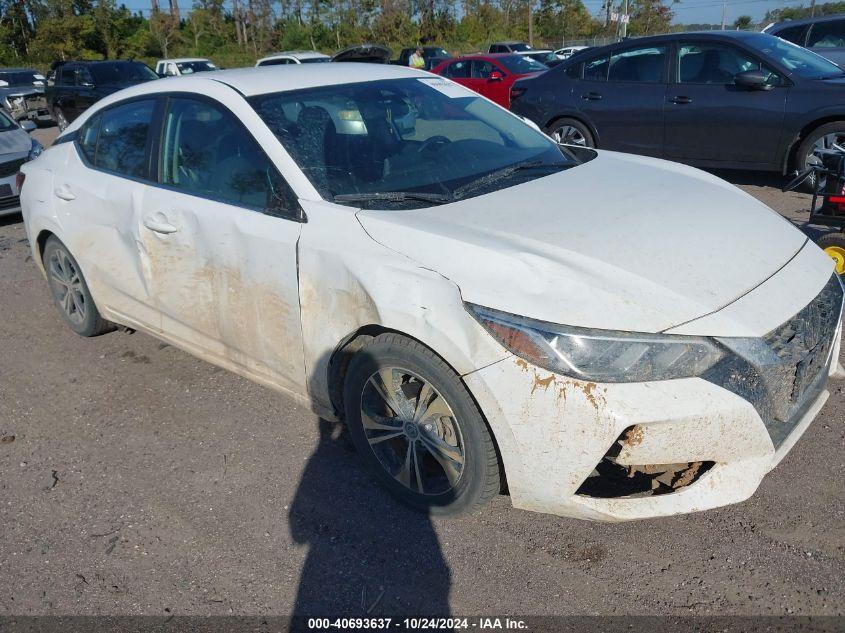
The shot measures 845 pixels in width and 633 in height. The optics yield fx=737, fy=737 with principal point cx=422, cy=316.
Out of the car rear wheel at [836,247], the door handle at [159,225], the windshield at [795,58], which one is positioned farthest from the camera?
the windshield at [795,58]

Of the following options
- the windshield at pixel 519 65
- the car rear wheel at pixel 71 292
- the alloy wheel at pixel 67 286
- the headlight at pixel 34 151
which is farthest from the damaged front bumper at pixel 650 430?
the windshield at pixel 519 65

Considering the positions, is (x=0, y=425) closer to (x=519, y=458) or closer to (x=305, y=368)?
(x=305, y=368)

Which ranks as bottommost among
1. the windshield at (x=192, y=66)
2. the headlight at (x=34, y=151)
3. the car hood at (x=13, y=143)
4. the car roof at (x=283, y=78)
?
the windshield at (x=192, y=66)

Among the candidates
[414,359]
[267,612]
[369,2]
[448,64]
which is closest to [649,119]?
[414,359]

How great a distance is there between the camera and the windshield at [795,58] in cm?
759

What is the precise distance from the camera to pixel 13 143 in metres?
9.22

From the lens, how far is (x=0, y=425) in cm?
401

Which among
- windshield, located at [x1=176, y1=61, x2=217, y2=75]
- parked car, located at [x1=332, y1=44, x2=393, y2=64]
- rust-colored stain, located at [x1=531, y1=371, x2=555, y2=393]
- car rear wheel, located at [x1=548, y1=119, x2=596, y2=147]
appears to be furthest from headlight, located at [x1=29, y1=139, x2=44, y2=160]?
windshield, located at [x1=176, y1=61, x2=217, y2=75]

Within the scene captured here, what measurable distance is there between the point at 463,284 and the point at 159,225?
1.84m

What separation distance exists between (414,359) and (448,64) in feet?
55.4

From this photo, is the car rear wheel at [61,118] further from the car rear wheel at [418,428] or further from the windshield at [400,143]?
the car rear wheel at [418,428]

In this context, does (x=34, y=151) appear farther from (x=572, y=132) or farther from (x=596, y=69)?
(x=596, y=69)

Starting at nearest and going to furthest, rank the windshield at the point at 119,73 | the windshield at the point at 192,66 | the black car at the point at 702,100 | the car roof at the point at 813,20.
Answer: the black car at the point at 702,100
the car roof at the point at 813,20
the windshield at the point at 119,73
the windshield at the point at 192,66

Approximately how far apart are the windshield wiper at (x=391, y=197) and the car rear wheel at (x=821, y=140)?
18.3ft
